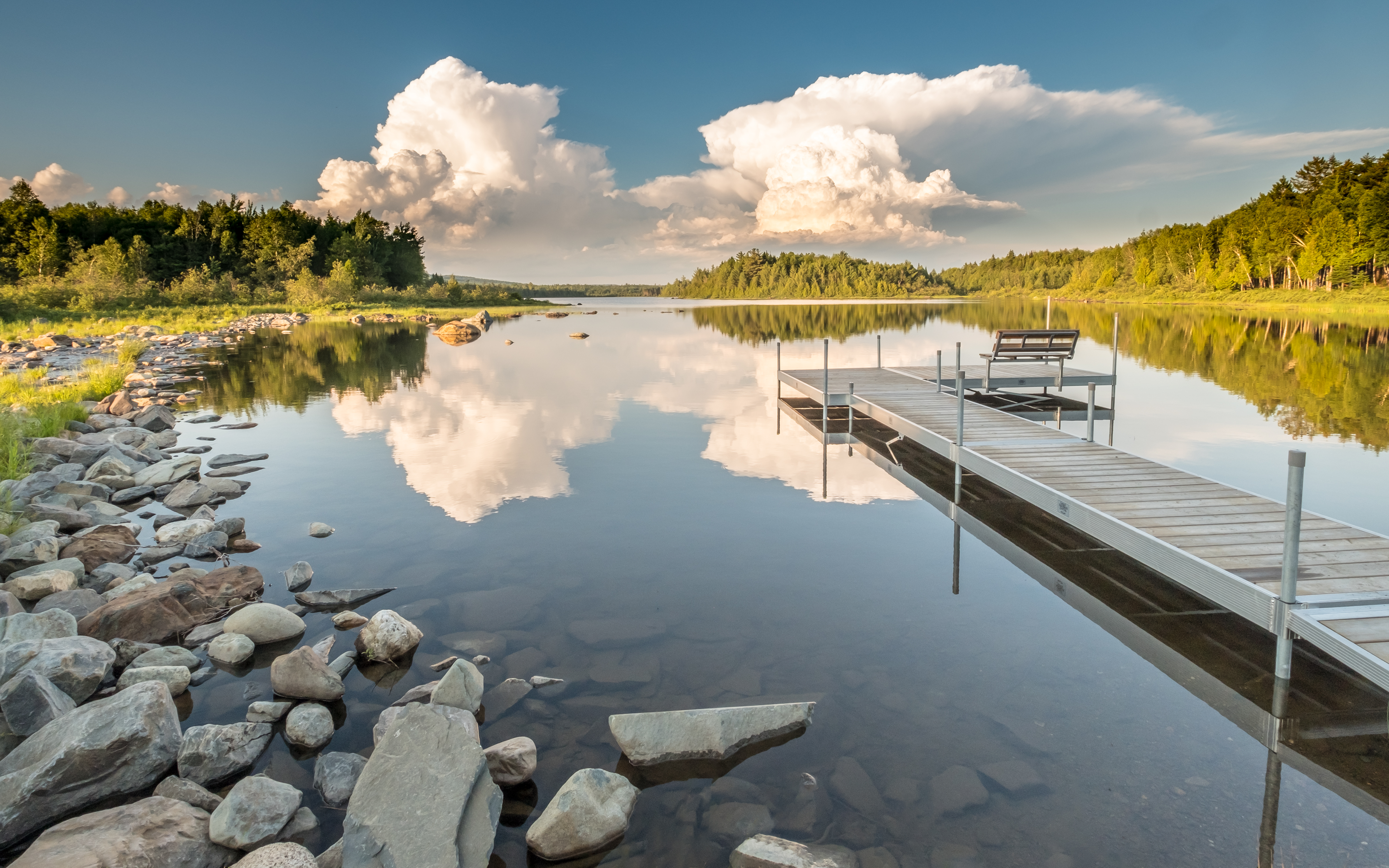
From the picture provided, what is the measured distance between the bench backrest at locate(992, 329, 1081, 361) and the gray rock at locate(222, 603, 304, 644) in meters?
11.7

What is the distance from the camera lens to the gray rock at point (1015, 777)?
3770 millimetres

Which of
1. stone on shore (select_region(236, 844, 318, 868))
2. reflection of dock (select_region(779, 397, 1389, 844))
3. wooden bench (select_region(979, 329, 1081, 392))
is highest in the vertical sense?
wooden bench (select_region(979, 329, 1081, 392))

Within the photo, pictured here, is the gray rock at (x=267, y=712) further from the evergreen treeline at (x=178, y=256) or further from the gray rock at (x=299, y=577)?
the evergreen treeline at (x=178, y=256)

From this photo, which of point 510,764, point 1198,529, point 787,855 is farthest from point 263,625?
point 1198,529

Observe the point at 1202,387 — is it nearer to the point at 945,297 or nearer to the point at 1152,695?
the point at 1152,695

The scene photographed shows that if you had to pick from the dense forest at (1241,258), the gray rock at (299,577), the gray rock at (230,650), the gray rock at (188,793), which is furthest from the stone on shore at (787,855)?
the dense forest at (1241,258)

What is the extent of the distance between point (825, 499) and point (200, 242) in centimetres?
7881

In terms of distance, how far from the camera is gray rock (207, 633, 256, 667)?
16.9 feet

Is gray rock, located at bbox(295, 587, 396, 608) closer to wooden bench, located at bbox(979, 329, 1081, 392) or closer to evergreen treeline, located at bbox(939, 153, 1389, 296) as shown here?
wooden bench, located at bbox(979, 329, 1081, 392)

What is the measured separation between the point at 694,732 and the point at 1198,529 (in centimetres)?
403

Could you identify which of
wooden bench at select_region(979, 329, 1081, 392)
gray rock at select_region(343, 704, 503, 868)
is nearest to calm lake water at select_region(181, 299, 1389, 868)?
gray rock at select_region(343, 704, 503, 868)

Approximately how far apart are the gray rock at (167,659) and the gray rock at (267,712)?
0.80m

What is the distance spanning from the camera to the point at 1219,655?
5078mm

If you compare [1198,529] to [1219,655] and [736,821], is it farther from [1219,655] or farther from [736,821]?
[736,821]
